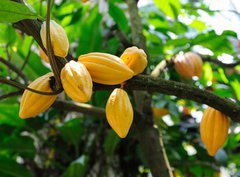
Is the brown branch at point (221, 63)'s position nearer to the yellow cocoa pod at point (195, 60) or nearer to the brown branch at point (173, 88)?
the yellow cocoa pod at point (195, 60)

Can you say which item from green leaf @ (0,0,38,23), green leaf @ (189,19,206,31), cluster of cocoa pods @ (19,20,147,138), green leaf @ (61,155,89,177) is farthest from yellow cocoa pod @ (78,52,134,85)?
green leaf @ (189,19,206,31)

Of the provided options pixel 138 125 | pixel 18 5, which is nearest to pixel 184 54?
pixel 138 125

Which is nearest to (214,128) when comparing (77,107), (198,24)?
(77,107)

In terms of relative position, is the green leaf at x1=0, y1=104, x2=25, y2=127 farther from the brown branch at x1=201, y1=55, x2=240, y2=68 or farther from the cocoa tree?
the brown branch at x1=201, y1=55, x2=240, y2=68

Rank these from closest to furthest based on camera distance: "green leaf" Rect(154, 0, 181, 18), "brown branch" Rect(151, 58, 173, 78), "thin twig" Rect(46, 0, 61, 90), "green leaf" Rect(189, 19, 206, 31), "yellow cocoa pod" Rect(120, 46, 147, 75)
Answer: "thin twig" Rect(46, 0, 61, 90) < "yellow cocoa pod" Rect(120, 46, 147, 75) < "brown branch" Rect(151, 58, 173, 78) < "green leaf" Rect(154, 0, 181, 18) < "green leaf" Rect(189, 19, 206, 31)

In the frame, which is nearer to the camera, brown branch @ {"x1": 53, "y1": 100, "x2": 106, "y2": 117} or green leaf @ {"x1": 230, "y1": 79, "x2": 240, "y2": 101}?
brown branch @ {"x1": 53, "y1": 100, "x2": 106, "y2": 117}

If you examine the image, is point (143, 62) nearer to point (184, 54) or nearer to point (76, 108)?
point (76, 108)

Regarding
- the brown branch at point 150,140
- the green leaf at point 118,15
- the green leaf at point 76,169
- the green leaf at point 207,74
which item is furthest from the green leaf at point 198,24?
the green leaf at point 76,169
